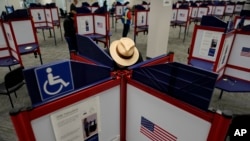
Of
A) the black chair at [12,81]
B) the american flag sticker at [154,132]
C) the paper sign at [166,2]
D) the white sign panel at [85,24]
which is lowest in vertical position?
the black chair at [12,81]

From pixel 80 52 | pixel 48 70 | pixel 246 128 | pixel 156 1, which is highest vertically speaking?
pixel 156 1

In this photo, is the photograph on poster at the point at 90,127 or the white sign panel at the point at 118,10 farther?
the white sign panel at the point at 118,10

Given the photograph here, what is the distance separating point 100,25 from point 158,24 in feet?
5.02

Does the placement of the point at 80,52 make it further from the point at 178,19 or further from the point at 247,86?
the point at 178,19

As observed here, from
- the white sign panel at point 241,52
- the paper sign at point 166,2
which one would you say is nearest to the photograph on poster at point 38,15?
the paper sign at point 166,2

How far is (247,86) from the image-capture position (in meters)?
2.45

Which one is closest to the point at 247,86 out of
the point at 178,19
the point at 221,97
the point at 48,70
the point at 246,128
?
the point at 221,97

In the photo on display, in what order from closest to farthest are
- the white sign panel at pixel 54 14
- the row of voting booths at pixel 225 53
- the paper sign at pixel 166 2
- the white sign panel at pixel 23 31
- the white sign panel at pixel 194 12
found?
the row of voting booths at pixel 225 53
the white sign panel at pixel 23 31
the paper sign at pixel 166 2
the white sign panel at pixel 54 14
the white sign panel at pixel 194 12

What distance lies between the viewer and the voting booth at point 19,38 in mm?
3055

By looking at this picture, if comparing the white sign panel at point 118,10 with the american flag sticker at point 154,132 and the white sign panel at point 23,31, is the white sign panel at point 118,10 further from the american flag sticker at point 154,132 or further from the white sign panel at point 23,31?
the american flag sticker at point 154,132

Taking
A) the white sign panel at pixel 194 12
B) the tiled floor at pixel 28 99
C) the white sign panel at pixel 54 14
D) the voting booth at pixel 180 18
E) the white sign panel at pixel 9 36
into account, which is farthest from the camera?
the white sign panel at pixel 194 12

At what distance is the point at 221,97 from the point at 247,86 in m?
0.83

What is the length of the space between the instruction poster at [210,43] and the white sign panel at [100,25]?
2.63 meters

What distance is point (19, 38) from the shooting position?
11.6 feet
